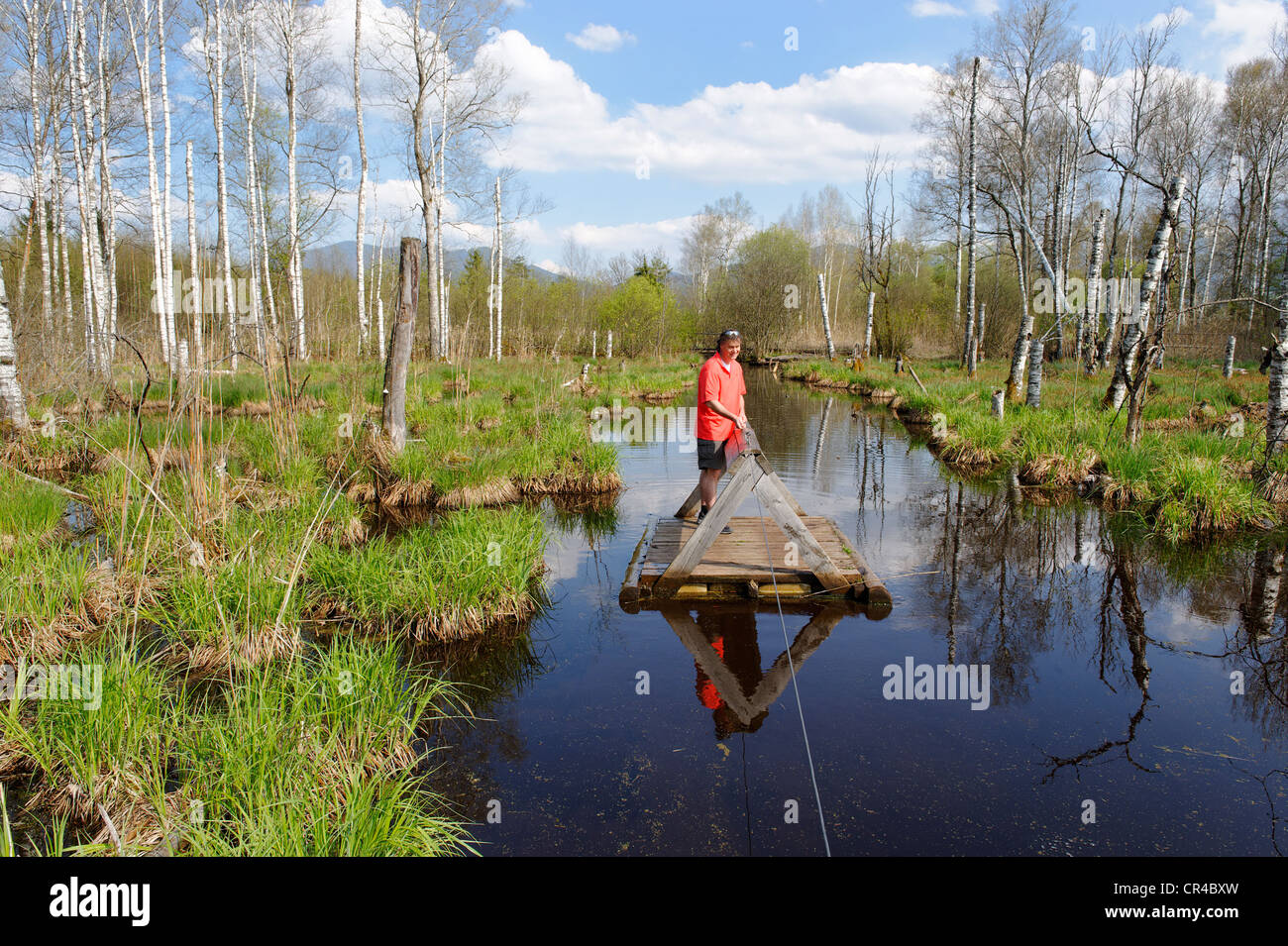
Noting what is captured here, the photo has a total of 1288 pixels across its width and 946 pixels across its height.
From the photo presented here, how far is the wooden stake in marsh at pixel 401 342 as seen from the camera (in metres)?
9.58

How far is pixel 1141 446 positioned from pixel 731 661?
784 cm

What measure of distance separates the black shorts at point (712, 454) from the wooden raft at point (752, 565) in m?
0.70

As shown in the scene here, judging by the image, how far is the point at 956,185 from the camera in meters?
Answer: 26.5

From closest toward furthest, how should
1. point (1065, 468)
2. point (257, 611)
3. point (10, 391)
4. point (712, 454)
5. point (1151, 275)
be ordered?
point (257, 611) < point (712, 454) < point (10, 391) < point (1065, 468) < point (1151, 275)

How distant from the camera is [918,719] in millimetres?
4559

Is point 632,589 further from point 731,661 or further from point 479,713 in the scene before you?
point 479,713

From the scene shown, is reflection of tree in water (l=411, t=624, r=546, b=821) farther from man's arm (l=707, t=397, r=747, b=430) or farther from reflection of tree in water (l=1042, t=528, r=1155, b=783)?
reflection of tree in water (l=1042, t=528, r=1155, b=783)

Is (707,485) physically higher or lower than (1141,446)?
lower

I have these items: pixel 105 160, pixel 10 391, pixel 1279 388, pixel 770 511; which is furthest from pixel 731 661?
pixel 105 160

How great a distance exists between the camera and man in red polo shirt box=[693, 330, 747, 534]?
702 cm

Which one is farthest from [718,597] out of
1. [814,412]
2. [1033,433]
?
[814,412]

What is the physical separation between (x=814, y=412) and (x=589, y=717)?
55.3 ft

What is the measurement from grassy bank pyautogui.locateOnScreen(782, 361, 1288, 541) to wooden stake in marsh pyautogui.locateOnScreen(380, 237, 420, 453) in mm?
8898
